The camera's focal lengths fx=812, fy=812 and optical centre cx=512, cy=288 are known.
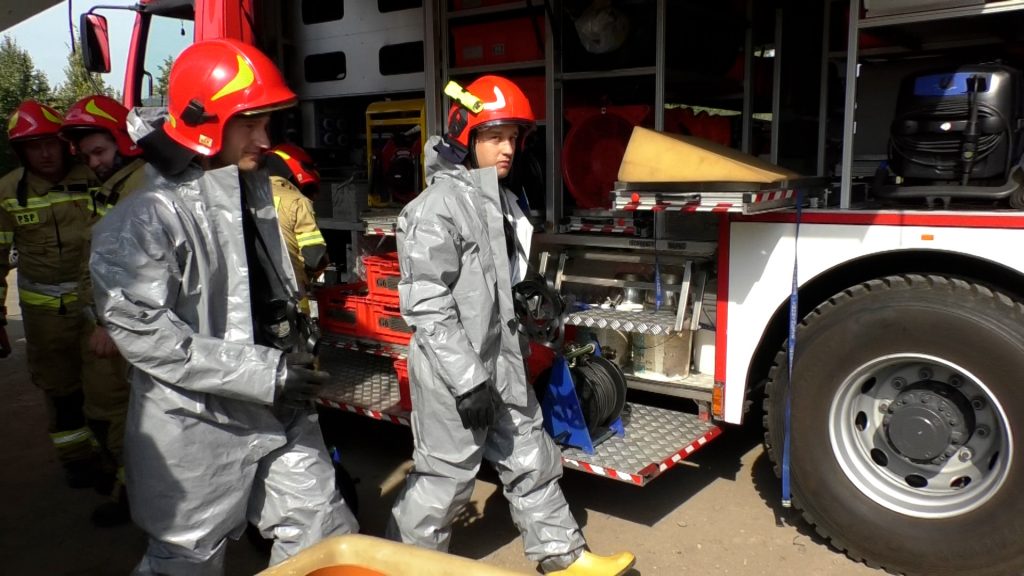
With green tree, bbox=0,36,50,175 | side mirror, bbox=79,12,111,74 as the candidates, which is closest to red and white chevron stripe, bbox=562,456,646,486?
side mirror, bbox=79,12,111,74

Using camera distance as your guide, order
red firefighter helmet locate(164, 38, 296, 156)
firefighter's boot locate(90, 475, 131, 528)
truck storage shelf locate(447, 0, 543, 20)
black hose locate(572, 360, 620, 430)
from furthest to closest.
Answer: truck storage shelf locate(447, 0, 543, 20) < firefighter's boot locate(90, 475, 131, 528) < black hose locate(572, 360, 620, 430) < red firefighter helmet locate(164, 38, 296, 156)

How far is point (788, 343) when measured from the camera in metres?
3.50

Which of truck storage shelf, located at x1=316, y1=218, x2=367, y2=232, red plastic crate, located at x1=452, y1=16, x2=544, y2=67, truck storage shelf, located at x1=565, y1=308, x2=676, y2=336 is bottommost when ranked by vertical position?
truck storage shelf, located at x1=565, y1=308, x2=676, y2=336

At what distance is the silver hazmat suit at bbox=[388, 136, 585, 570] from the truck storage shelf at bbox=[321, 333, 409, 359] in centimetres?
150

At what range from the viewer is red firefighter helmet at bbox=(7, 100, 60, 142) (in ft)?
14.6

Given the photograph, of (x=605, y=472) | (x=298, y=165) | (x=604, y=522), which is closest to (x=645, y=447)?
(x=605, y=472)

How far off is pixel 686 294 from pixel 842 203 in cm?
84

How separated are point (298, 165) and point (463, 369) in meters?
2.57

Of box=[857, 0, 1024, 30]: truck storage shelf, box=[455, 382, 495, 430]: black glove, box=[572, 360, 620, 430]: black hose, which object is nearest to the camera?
box=[455, 382, 495, 430]: black glove

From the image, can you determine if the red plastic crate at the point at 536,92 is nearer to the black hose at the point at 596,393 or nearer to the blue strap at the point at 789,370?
the black hose at the point at 596,393

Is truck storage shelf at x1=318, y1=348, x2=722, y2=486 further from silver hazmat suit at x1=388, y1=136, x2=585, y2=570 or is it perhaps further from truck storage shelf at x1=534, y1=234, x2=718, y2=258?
truck storage shelf at x1=534, y1=234, x2=718, y2=258

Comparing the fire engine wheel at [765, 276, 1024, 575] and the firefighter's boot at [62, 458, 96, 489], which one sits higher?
the fire engine wheel at [765, 276, 1024, 575]

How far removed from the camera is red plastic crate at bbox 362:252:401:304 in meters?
4.83

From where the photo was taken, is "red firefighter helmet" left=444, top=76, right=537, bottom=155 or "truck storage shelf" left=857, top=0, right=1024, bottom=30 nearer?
"truck storage shelf" left=857, top=0, right=1024, bottom=30
